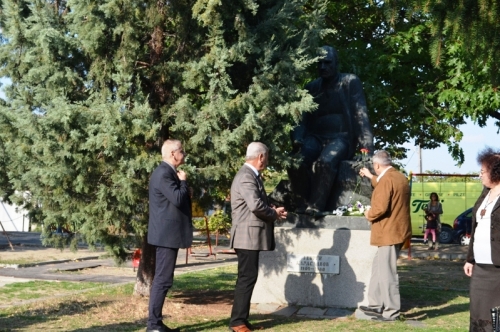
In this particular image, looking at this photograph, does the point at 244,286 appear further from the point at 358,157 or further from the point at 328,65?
the point at 328,65

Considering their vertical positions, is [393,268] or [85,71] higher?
[85,71]

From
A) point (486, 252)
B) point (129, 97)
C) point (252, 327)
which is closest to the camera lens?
point (486, 252)

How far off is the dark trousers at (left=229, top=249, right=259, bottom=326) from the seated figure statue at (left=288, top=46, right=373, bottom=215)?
2.21 m

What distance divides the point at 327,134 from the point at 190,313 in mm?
3137

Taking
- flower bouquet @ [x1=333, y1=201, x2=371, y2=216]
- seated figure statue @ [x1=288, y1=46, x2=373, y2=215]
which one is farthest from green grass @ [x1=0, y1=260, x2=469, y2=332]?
seated figure statue @ [x1=288, y1=46, x2=373, y2=215]

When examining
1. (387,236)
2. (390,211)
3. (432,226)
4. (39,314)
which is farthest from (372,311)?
(432,226)

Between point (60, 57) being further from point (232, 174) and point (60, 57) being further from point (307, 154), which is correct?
point (307, 154)

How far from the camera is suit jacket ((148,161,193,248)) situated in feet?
23.4

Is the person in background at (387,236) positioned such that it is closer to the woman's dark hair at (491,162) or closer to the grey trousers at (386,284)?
the grey trousers at (386,284)

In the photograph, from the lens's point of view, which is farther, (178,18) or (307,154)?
(307,154)

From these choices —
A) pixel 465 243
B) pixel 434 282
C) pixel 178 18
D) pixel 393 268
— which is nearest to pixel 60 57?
pixel 178 18

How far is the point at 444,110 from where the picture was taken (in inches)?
705

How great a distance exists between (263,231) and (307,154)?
8.28 feet

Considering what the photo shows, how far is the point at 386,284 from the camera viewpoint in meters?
8.38
